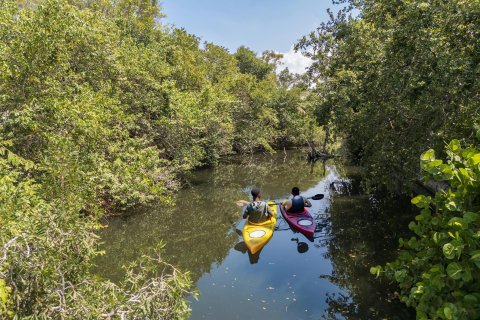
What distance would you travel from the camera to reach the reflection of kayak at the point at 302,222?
1014 centimetres

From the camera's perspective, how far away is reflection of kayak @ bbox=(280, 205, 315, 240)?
10.1 meters

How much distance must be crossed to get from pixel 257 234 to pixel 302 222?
5.64ft

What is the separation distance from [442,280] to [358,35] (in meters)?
9.78

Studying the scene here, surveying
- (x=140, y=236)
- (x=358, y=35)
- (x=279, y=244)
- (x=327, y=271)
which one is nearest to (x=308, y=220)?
(x=279, y=244)

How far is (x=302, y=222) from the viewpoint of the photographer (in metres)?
10.5

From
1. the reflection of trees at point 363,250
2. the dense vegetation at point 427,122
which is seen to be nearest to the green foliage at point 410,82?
the dense vegetation at point 427,122

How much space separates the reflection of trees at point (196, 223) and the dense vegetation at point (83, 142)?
0.86m

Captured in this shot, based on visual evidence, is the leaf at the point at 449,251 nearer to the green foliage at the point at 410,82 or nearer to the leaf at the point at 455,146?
the leaf at the point at 455,146

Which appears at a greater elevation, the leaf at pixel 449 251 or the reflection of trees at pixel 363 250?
the leaf at pixel 449 251

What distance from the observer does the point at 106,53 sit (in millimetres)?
12836

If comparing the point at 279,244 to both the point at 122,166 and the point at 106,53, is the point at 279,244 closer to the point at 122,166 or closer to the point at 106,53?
the point at 122,166

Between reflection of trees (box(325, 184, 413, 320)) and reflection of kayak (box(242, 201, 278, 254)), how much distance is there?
176 cm

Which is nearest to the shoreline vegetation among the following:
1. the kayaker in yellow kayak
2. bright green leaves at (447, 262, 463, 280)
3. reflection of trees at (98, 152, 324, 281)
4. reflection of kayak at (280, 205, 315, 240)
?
bright green leaves at (447, 262, 463, 280)

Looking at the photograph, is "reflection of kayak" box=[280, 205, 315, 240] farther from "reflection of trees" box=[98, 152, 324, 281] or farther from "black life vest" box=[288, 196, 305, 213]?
"reflection of trees" box=[98, 152, 324, 281]
